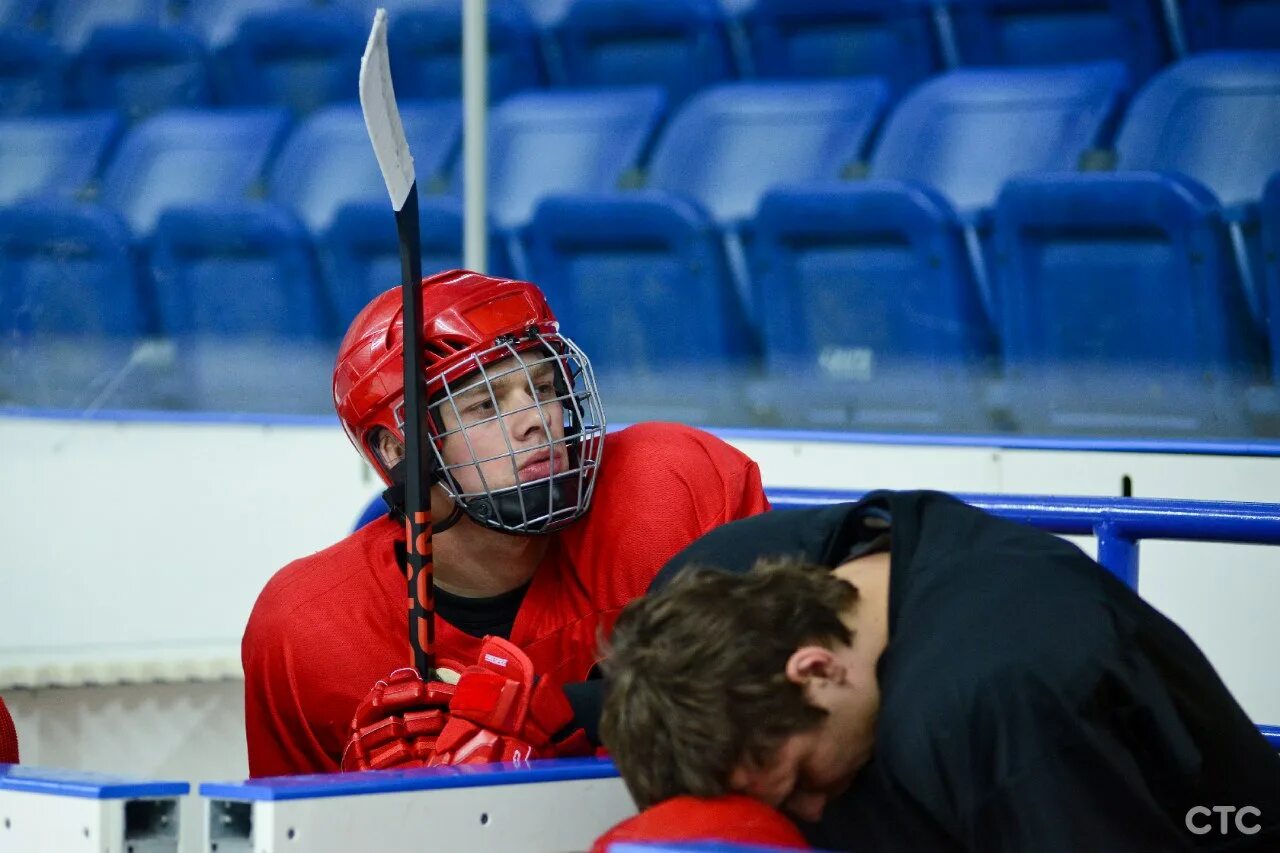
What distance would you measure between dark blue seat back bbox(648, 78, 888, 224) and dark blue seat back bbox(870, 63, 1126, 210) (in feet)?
0.25

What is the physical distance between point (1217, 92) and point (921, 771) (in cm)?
180

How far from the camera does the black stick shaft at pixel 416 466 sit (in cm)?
156

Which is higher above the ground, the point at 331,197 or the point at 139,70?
the point at 139,70

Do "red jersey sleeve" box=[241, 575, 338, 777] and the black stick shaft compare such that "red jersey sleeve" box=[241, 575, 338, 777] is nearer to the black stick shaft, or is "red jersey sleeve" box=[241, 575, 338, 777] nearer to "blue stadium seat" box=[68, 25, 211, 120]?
the black stick shaft

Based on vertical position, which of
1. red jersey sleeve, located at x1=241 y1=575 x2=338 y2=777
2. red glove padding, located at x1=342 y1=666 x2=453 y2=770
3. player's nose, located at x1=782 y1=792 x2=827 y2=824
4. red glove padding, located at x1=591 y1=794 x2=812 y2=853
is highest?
red glove padding, located at x1=591 y1=794 x2=812 y2=853

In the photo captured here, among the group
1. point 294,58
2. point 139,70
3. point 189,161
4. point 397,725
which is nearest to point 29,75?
point 139,70

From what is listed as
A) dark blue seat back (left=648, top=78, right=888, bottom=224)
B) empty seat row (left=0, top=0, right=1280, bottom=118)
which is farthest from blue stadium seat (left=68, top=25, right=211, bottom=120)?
dark blue seat back (left=648, top=78, right=888, bottom=224)

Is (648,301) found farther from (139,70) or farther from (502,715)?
(502,715)

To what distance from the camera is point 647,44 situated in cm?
321

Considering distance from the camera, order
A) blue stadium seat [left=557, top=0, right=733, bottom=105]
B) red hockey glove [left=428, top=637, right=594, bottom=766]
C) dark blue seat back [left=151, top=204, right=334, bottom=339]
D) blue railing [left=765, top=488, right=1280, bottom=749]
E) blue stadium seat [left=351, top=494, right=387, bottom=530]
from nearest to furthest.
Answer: red hockey glove [left=428, top=637, right=594, bottom=766] → blue railing [left=765, top=488, right=1280, bottom=749] → blue stadium seat [left=351, top=494, right=387, bottom=530] → blue stadium seat [left=557, top=0, right=733, bottom=105] → dark blue seat back [left=151, top=204, right=334, bottom=339]

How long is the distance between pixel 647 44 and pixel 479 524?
5.85 ft

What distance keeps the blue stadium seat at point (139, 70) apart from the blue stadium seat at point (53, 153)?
5 cm

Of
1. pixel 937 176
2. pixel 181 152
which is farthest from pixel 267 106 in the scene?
pixel 937 176

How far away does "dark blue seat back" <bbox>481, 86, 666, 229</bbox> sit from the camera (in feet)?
10.5
